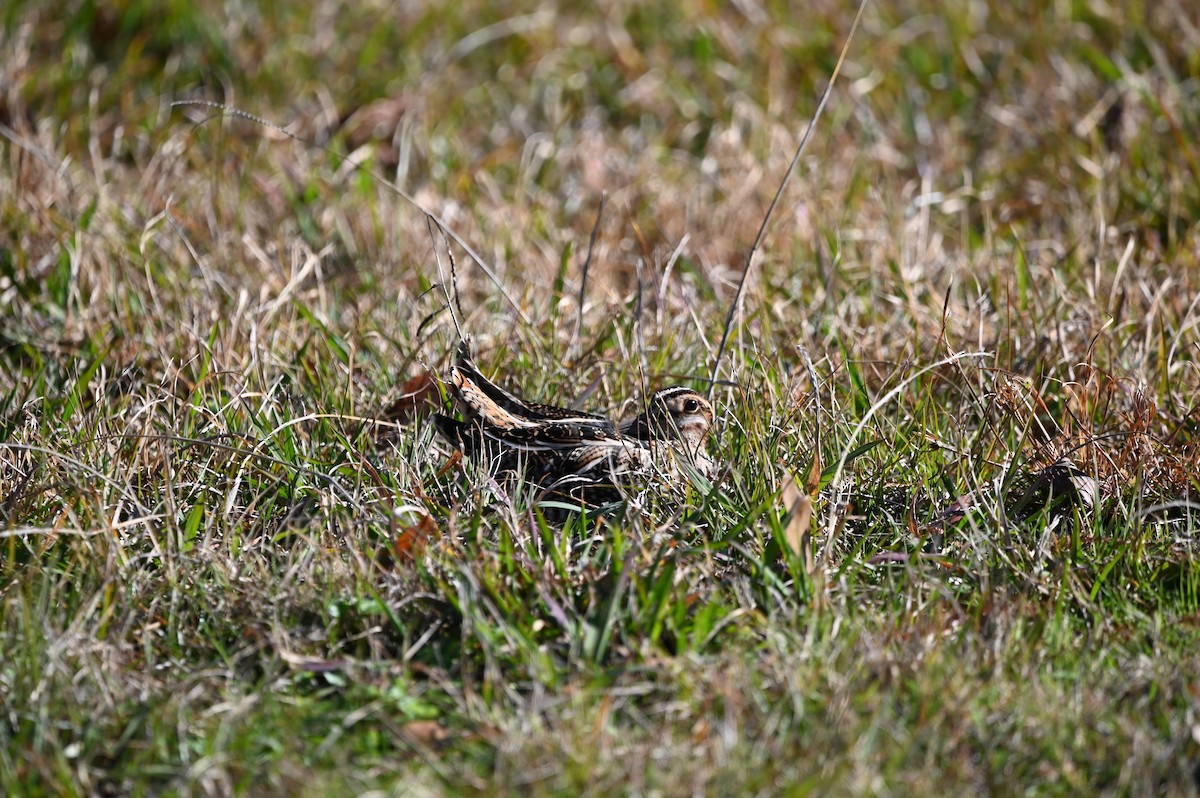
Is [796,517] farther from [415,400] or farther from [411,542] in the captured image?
[415,400]

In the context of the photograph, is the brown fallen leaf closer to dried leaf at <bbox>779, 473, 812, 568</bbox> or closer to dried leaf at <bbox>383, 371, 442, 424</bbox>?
dried leaf at <bbox>779, 473, 812, 568</bbox>

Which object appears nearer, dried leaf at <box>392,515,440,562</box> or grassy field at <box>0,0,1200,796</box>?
grassy field at <box>0,0,1200,796</box>

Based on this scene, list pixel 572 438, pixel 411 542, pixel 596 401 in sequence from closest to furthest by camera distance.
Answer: pixel 411 542, pixel 572 438, pixel 596 401

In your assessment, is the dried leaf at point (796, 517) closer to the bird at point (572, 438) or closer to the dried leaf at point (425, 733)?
the bird at point (572, 438)

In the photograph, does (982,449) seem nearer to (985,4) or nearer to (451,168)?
(451,168)

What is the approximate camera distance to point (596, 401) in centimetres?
435

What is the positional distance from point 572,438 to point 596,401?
0.61 metres

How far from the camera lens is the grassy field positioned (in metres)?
2.83

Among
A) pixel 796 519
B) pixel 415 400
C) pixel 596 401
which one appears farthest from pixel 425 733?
pixel 596 401

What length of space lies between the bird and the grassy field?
0.33ft

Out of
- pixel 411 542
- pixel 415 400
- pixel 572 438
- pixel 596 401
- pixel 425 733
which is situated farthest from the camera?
pixel 596 401

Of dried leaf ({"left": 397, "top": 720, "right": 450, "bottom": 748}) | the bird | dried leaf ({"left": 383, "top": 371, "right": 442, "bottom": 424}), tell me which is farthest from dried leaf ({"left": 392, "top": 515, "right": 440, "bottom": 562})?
dried leaf ({"left": 383, "top": 371, "right": 442, "bottom": 424})

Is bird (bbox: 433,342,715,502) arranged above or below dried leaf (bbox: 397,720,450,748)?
above

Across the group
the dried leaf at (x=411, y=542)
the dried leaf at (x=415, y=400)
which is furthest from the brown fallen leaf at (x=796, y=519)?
the dried leaf at (x=415, y=400)
